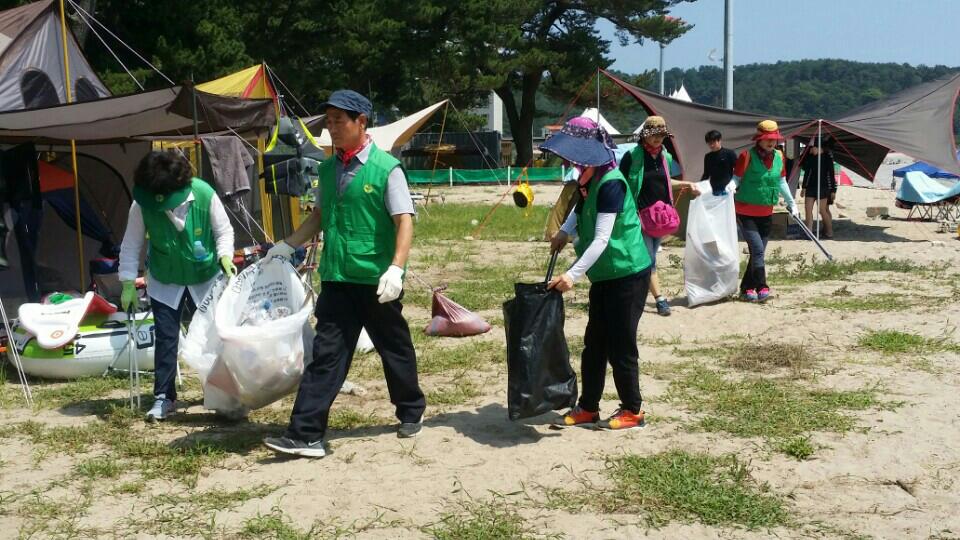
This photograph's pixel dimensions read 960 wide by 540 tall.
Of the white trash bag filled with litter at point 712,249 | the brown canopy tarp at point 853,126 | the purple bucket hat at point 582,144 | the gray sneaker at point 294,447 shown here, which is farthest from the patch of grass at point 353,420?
the brown canopy tarp at point 853,126

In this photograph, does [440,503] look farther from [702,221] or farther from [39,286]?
[39,286]

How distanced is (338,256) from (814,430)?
2.47 meters

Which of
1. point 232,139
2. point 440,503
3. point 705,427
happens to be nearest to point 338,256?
point 440,503

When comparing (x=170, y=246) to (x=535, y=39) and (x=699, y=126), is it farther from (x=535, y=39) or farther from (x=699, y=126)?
(x=535, y=39)

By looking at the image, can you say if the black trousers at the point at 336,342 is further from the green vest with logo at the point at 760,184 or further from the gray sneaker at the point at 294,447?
the green vest with logo at the point at 760,184

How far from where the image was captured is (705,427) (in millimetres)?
4953

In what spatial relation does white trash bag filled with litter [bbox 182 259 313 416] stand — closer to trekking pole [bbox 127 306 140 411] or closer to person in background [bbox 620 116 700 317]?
trekking pole [bbox 127 306 140 411]

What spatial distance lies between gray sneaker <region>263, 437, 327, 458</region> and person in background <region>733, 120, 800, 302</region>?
5138 millimetres

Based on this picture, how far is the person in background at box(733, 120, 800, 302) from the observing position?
8469 mm

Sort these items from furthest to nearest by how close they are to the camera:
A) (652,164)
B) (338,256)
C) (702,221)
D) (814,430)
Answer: (702,221) < (652,164) < (814,430) < (338,256)

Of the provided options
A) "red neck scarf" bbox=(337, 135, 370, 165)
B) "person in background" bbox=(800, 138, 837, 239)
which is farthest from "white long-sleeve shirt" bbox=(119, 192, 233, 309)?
"person in background" bbox=(800, 138, 837, 239)

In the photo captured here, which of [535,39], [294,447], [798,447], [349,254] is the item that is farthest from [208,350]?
[535,39]

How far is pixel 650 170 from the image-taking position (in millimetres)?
7145

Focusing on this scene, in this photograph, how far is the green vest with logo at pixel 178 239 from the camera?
5129 millimetres
